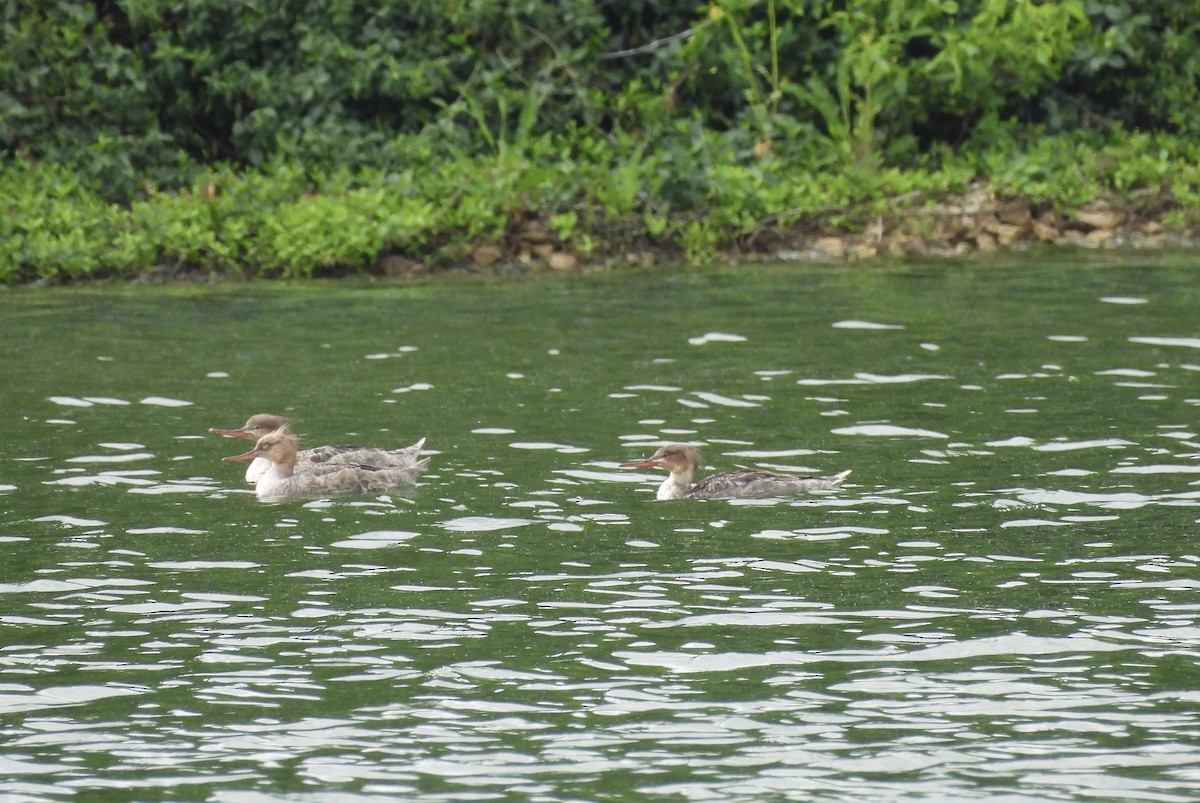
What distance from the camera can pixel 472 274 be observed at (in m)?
21.8

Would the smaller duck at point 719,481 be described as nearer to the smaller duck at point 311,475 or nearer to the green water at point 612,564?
A: the green water at point 612,564

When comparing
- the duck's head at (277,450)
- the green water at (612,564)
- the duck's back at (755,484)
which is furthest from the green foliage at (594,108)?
the duck's back at (755,484)

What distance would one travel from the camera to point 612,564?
411 inches

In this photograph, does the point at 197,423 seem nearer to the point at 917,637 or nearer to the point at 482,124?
the point at 917,637

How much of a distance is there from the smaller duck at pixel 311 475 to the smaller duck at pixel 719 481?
4.59ft

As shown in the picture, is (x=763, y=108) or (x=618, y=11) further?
(x=618, y=11)

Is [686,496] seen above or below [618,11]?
below

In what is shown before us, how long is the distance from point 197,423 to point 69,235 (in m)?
7.93

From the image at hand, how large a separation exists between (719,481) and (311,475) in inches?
97.9

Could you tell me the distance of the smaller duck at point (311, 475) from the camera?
492 inches

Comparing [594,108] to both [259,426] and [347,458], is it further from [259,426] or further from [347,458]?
[347,458]

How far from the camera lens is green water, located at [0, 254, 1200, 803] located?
758 centimetres

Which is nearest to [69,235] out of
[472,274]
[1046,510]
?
[472,274]

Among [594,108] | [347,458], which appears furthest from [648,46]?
[347,458]
